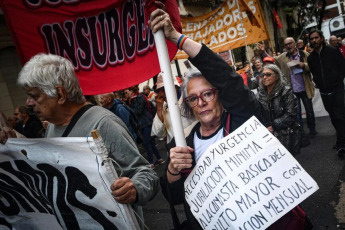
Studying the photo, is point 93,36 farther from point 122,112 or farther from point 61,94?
point 122,112

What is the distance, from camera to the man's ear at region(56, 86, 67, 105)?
1.66 metres

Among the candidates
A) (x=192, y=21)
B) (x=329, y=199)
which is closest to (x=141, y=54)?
(x=329, y=199)

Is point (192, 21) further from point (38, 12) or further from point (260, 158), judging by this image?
point (260, 158)

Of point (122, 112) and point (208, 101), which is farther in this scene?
point (122, 112)

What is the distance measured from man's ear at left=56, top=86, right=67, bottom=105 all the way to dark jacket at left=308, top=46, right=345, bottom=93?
13.6 ft

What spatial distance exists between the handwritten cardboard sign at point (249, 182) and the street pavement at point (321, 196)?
1880 millimetres

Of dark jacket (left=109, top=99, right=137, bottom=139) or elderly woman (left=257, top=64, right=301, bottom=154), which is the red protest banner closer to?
elderly woman (left=257, top=64, right=301, bottom=154)

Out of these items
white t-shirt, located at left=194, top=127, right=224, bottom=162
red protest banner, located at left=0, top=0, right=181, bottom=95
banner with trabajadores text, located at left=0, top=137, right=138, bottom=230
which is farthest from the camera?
red protest banner, located at left=0, top=0, right=181, bottom=95

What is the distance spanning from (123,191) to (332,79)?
4.19 m

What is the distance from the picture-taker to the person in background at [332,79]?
448cm

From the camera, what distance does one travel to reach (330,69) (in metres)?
4.58

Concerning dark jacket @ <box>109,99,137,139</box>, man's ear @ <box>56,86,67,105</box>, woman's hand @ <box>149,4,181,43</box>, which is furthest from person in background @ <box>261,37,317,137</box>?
man's ear @ <box>56,86,67,105</box>

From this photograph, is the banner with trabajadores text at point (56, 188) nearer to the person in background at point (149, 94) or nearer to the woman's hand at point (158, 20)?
the woman's hand at point (158, 20)

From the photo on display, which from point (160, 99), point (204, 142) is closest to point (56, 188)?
point (204, 142)
